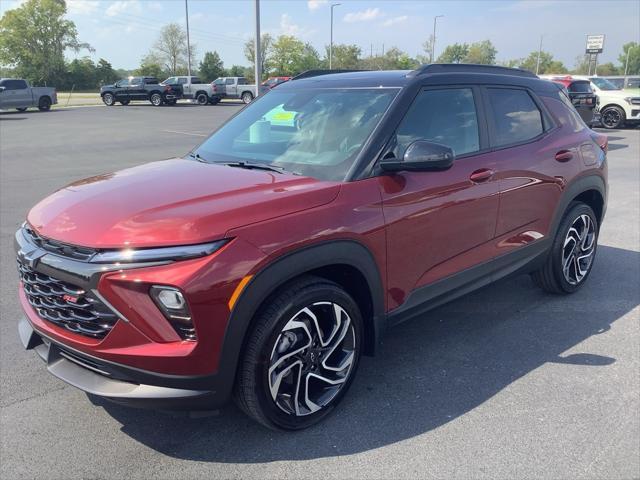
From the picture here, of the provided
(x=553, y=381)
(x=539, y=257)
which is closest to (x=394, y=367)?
(x=553, y=381)

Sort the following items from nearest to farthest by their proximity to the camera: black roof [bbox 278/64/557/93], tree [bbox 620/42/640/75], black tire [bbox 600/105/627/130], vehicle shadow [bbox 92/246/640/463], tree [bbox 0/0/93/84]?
1. vehicle shadow [bbox 92/246/640/463]
2. black roof [bbox 278/64/557/93]
3. black tire [bbox 600/105/627/130]
4. tree [bbox 0/0/93/84]
5. tree [bbox 620/42/640/75]

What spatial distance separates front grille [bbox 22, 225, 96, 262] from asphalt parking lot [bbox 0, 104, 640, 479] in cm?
103

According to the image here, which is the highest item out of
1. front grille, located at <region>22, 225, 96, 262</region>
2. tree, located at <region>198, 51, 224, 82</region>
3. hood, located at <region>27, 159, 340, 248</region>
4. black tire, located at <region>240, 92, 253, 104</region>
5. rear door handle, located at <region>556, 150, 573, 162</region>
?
tree, located at <region>198, 51, 224, 82</region>

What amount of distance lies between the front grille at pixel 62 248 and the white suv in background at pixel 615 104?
69.7 ft

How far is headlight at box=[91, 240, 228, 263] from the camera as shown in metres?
2.34

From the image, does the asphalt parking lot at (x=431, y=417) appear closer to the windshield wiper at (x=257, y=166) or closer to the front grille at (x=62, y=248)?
the front grille at (x=62, y=248)

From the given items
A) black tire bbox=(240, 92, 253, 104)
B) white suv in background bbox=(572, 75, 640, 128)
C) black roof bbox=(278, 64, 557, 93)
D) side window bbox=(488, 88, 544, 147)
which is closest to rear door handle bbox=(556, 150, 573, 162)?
side window bbox=(488, 88, 544, 147)

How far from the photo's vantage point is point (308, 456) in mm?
2740

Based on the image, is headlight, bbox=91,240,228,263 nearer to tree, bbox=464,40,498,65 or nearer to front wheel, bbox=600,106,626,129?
front wheel, bbox=600,106,626,129

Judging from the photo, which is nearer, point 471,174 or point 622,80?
point 471,174

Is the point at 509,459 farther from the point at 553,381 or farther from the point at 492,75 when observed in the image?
the point at 492,75

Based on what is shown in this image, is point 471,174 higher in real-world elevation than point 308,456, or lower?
higher

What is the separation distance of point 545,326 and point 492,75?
6.38 feet

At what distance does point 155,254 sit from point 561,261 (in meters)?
3.53
